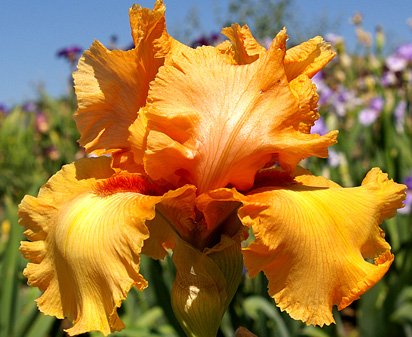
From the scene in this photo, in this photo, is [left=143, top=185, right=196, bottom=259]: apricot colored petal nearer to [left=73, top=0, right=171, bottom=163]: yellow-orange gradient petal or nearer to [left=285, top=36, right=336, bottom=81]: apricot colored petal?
[left=73, top=0, right=171, bottom=163]: yellow-orange gradient petal

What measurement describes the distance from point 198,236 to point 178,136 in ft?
0.50

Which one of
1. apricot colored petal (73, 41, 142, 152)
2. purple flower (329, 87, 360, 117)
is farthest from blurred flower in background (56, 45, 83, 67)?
apricot colored petal (73, 41, 142, 152)

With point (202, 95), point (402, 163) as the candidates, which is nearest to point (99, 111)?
point (202, 95)

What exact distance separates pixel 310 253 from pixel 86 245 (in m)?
0.28

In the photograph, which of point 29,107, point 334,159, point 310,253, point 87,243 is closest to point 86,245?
point 87,243

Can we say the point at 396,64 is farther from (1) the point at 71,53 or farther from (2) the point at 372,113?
(1) the point at 71,53

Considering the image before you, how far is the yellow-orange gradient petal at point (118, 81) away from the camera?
2.76ft

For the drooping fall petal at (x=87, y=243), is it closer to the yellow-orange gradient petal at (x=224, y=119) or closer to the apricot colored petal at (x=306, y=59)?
the yellow-orange gradient petal at (x=224, y=119)

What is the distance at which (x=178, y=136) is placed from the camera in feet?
2.69

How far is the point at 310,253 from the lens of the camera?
703mm

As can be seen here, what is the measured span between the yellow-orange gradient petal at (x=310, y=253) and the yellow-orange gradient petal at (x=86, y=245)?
15 cm

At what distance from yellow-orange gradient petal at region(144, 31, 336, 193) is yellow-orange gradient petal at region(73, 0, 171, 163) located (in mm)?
61

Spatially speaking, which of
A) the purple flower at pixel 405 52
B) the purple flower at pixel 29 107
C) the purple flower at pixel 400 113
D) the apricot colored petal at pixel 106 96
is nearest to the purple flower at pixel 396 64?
the purple flower at pixel 405 52

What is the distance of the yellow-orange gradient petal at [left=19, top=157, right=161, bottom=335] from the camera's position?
708 millimetres
